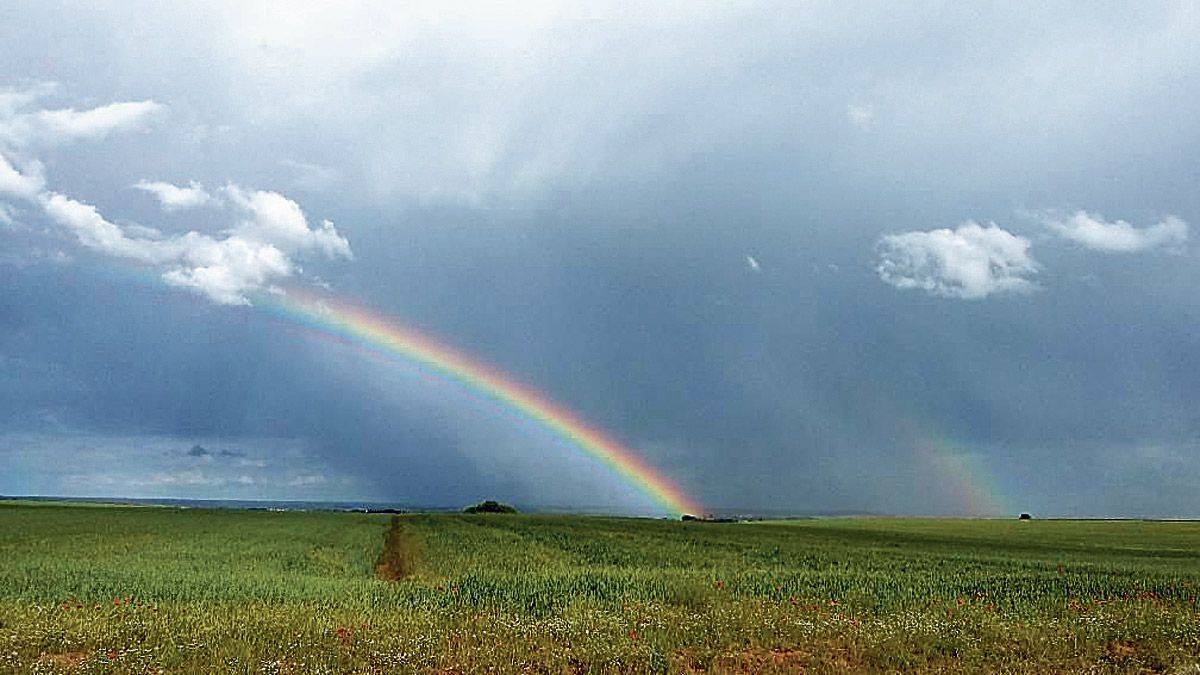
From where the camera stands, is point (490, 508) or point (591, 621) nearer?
point (591, 621)

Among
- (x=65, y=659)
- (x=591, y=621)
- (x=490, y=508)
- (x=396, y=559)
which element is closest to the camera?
(x=65, y=659)

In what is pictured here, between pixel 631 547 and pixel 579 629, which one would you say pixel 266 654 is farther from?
pixel 631 547

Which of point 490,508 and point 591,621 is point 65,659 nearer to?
point 591,621

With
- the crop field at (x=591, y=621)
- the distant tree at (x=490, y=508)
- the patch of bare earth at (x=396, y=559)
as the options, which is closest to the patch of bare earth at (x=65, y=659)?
the crop field at (x=591, y=621)

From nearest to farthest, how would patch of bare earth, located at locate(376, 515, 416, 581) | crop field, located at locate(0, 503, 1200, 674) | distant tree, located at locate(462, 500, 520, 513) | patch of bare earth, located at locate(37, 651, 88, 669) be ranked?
patch of bare earth, located at locate(37, 651, 88, 669) < crop field, located at locate(0, 503, 1200, 674) < patch of bare earth, located at locate(376, 515, 416, 581) < distant tree, located at locate(462, 500, 520, 513)

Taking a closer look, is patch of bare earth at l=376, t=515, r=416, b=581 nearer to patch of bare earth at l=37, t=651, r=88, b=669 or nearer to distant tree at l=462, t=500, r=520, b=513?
patch of bare earth at l=37, t=651, r=88, b=669

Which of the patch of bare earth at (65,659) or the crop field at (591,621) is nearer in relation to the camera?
the patch of bare earth at (65,659)

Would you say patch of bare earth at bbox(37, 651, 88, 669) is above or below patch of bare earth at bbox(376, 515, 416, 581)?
above

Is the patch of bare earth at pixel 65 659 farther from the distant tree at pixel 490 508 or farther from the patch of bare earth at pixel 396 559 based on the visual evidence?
the distant tree at pixel 490 508

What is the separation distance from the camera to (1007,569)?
3359cm

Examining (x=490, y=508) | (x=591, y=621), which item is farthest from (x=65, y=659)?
(x=490, y=508)

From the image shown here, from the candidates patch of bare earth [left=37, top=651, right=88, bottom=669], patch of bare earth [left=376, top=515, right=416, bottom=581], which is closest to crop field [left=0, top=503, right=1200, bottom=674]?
patch of bare earth [left=37, top=651, right=88, bottom=669]

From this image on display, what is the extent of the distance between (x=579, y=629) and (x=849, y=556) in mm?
29531

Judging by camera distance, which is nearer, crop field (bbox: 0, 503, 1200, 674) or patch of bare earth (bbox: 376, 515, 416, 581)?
crop field (bbox: 0, 503, 1200, 674)
